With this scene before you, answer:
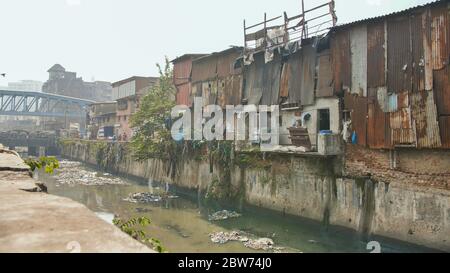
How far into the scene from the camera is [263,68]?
63.9 feet

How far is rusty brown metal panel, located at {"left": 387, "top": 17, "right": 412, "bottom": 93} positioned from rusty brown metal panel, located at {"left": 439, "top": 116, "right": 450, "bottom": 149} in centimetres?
176

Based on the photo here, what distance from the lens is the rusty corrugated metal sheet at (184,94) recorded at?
2644 cm

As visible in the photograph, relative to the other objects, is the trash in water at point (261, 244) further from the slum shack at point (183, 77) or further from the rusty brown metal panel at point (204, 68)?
the slum shack at point (183, 77)

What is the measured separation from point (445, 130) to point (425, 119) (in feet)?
2.63

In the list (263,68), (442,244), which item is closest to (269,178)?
(263,68)

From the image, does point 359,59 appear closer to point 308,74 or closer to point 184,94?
point 308,74

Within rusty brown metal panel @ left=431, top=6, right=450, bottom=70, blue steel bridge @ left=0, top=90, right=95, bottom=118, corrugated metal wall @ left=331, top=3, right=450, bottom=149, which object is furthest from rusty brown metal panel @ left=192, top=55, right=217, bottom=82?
blue steel bridge @ left=0, top=90, right=95, bottom=118

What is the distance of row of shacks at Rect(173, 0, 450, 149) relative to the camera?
11781 mm

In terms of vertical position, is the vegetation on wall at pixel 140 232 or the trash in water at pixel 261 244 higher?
the vegetation on wall at pixel 140 232

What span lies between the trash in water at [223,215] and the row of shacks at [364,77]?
494 centimetres

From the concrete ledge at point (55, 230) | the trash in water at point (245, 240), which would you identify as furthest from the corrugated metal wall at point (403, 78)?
the concrete ledge at point (55, 230)

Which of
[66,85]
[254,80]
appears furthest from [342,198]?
[66,85]

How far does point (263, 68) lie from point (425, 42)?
909 centimetres
